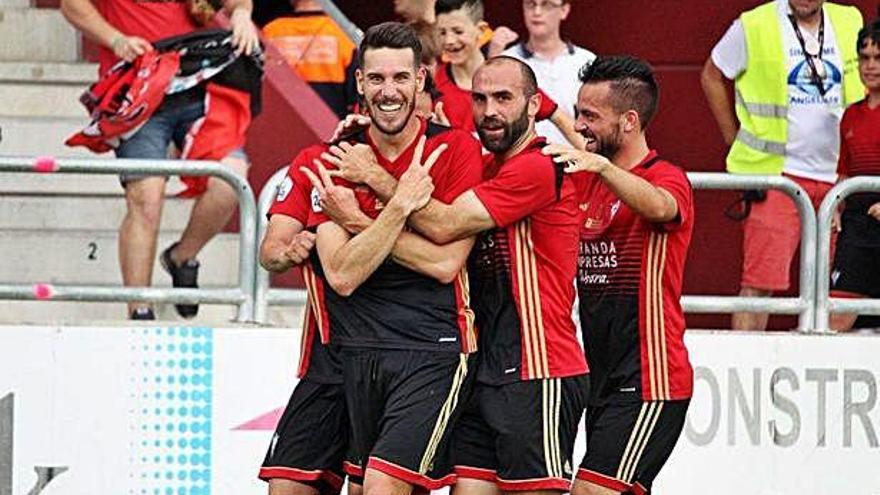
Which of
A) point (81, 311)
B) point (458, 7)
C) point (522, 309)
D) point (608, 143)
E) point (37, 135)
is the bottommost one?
point (81, 311)

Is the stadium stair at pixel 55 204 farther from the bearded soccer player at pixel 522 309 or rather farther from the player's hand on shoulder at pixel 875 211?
the bearded soccer player at pixel 522 309

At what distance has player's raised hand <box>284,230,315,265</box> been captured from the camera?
7.92 meters

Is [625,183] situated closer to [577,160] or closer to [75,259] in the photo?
[577,160]

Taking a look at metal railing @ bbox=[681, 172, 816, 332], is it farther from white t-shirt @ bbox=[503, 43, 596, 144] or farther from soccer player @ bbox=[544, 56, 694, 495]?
soccer player @ bbox=[544, 56, 694, 495]

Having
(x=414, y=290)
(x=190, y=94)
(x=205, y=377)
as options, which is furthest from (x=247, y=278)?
(x=414, y=290)

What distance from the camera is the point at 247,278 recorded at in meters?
9.71

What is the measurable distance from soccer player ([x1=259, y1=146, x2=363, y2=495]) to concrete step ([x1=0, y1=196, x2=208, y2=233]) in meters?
3.67

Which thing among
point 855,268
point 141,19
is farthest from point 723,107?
point 141,19

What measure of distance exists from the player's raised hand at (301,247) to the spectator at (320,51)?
3718 mm

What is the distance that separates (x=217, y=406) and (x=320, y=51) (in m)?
2.55

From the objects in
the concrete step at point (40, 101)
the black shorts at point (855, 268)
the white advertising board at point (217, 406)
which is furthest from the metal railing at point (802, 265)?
the concrete step at point (40, 101)

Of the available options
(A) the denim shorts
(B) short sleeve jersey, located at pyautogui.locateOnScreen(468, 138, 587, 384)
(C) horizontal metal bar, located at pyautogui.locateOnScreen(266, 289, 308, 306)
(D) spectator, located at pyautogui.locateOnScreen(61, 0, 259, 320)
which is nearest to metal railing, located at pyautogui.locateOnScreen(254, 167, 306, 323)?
(C) horizontal metal bar, located at pyautogui.locateOnScreen(266, 289, 308, 306)

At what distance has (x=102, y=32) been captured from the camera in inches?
409

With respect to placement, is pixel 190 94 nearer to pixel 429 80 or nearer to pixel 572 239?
pixel 429 80
